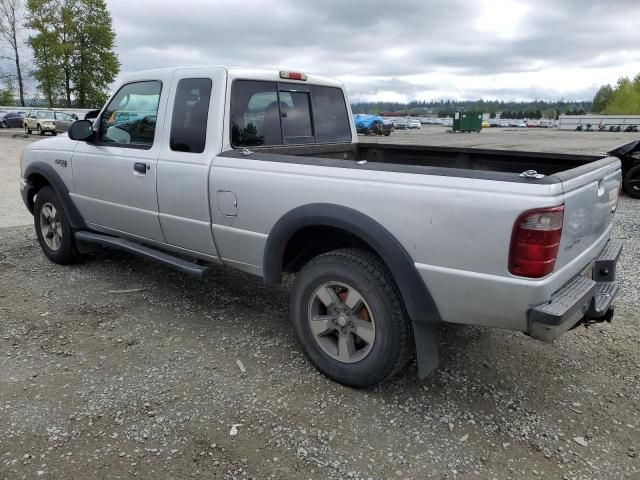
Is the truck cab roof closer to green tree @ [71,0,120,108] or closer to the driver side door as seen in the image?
the driver side door

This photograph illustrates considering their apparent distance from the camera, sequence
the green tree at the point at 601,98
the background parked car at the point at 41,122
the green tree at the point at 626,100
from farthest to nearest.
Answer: the green tree at the point at 601,98 < the green tree at the point at 626,100 < the background parked car at the point at 41,122

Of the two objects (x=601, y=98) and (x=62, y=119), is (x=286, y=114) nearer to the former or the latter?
(x=62, y=119)

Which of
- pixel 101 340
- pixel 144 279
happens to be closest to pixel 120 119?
pixel 144 279

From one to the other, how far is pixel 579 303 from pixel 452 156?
214cm

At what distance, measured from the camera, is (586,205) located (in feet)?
8.88

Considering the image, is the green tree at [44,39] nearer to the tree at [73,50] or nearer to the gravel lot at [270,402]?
the tree at [73,50]

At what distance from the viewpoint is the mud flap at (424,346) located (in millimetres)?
2820

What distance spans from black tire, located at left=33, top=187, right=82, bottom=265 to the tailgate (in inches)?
176

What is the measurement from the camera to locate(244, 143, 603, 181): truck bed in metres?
3.79

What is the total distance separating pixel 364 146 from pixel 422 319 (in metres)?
2.60

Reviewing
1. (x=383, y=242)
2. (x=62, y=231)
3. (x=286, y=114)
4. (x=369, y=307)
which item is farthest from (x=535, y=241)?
(x=62, y=231)

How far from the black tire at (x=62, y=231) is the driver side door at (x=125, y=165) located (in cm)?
37

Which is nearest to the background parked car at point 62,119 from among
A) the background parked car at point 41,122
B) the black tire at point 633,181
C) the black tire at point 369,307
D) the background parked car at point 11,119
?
the background parked car at point 41,122

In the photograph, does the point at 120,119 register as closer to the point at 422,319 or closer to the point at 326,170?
the point at 326,170
